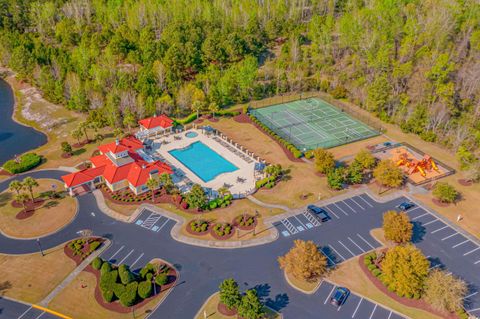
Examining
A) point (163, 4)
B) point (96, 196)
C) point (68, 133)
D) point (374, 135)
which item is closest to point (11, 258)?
point (96, 196)

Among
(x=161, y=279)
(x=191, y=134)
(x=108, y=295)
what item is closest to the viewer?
(x=108, y=295)

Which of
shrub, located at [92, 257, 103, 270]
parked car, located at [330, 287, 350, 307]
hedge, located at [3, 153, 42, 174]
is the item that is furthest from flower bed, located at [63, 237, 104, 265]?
parked car, located at [330, 287, 350, 307]

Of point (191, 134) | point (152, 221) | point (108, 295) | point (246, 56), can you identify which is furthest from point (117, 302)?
point (246, 56)

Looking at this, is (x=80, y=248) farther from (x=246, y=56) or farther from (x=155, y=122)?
(x=246, y=56)

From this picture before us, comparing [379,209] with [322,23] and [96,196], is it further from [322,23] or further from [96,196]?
[322,23]

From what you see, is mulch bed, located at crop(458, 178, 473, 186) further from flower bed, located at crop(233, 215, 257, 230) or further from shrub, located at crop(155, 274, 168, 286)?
shrub, located at crop(155, 274, 168, 286)

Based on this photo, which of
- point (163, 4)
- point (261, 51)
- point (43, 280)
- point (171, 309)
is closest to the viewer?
point (171, 309)
